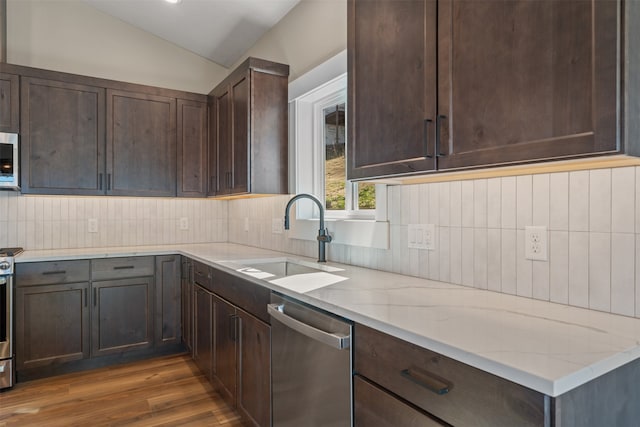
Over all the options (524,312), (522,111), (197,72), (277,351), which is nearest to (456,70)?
(522,111)

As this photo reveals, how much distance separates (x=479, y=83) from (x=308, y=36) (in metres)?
1.67

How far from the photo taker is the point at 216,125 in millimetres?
3371

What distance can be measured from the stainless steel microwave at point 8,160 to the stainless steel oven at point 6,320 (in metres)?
0.52

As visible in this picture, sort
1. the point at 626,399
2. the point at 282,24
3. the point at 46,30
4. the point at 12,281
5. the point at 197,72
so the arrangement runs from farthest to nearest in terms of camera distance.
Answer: the point at 197,72 → the point at 46,30 → the point at 282,24 → the point at 12,281 → the point at 626,399

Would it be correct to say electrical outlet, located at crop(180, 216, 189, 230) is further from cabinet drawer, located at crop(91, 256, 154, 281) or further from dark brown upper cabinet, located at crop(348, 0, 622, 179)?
dark brown upper cabinet, located at crop(348, 0, 622, 179)

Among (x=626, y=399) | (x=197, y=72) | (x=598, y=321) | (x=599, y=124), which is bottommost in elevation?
(x=626, y=399)

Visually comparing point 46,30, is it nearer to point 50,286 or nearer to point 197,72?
point 197,72

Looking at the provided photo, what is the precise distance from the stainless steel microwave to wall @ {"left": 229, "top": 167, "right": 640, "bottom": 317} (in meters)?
2.60

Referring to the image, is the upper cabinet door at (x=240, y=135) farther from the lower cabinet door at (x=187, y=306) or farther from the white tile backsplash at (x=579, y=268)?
the white tile backsplash at (x=579, y=268)

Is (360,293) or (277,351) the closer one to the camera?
(360,293)

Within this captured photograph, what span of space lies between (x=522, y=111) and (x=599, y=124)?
0.19 meters

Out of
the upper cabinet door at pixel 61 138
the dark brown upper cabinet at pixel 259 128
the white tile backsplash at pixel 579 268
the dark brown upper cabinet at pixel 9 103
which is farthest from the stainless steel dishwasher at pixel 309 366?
the dark brown upper cabinet at pixel 9 103

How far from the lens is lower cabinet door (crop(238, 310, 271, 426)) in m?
1.80

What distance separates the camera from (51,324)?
2781 millimetres
